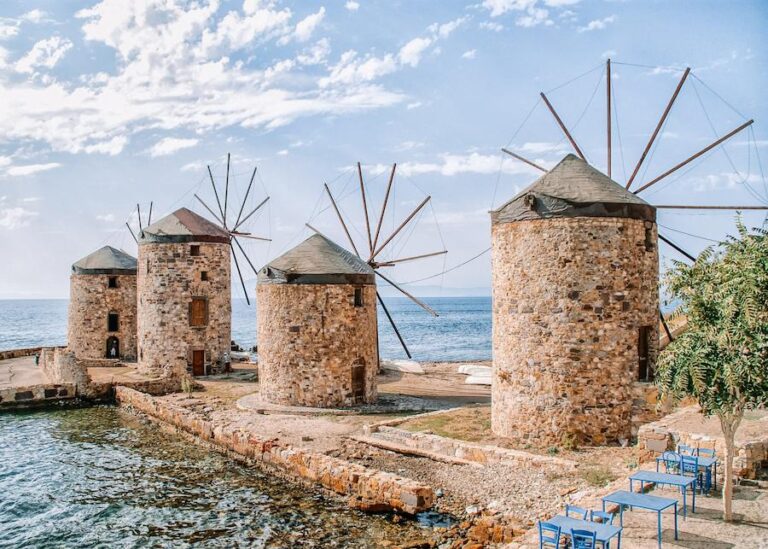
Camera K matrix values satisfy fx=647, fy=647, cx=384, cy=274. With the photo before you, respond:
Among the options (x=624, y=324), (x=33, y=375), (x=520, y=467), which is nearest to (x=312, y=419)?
(x=520, y=467)

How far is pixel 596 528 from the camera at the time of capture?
8133 mm

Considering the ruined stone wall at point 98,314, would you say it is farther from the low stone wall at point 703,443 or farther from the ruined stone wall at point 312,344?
the low stone wall at point 703,443

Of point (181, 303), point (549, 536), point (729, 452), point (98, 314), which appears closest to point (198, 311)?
point (181, 303)

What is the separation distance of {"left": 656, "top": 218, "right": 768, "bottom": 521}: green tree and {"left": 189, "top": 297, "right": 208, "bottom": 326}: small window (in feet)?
80.2

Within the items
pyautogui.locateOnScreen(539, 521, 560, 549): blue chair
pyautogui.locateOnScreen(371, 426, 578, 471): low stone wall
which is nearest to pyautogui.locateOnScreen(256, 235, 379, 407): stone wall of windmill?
pyautogui.locateOnScreen(371, 426, 578, 471): low stone wall

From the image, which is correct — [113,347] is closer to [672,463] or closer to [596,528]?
[672,463]

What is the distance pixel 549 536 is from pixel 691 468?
3.40 m

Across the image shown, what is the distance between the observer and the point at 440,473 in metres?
14.2

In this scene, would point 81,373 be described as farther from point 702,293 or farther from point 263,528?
point 702,293

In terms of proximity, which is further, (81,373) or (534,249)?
(81,373)

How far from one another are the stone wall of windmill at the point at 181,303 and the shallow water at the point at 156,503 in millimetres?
9439

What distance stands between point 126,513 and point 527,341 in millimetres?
9789

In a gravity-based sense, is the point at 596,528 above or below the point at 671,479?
below

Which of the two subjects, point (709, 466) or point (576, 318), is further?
point (576, 318)
